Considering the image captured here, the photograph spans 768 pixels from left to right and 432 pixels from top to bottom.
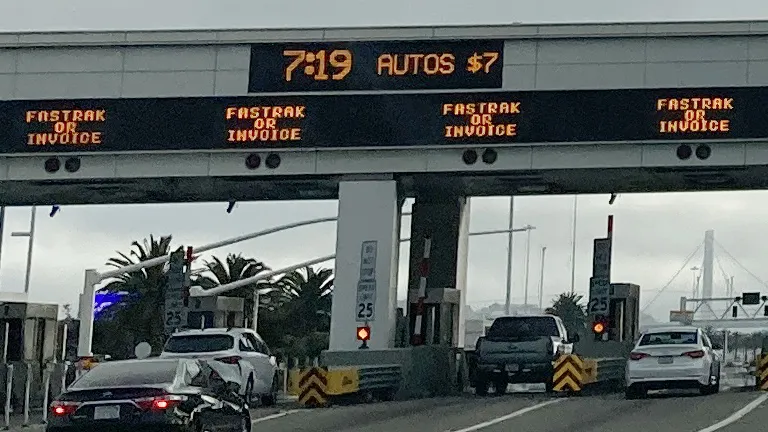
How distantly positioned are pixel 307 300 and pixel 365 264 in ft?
107

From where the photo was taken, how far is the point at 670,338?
3042cm

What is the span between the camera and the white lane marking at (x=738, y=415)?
2270 centimetres

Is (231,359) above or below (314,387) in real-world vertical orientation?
above

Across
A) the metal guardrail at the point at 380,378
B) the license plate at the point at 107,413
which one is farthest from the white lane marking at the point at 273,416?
the license plate at the point at 107,413

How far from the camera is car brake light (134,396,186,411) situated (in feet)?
53.5

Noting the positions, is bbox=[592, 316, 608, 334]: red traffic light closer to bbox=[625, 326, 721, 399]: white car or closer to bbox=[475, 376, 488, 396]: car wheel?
bbox=[475, 376, 488, 396]: car wheel

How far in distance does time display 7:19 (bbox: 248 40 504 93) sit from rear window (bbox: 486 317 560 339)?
579 cm

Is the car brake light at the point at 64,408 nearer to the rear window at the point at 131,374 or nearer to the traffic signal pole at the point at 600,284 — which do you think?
the rear window at the point at 131,374

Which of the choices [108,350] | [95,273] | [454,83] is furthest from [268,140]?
[108,350]

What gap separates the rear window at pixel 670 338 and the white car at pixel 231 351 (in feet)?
25.3

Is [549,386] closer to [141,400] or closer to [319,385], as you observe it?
[319,385]

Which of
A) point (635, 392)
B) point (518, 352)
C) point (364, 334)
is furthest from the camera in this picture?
point (518, 352)

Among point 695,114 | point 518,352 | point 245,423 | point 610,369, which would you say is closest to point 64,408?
point 245,423

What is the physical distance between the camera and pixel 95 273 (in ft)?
149
